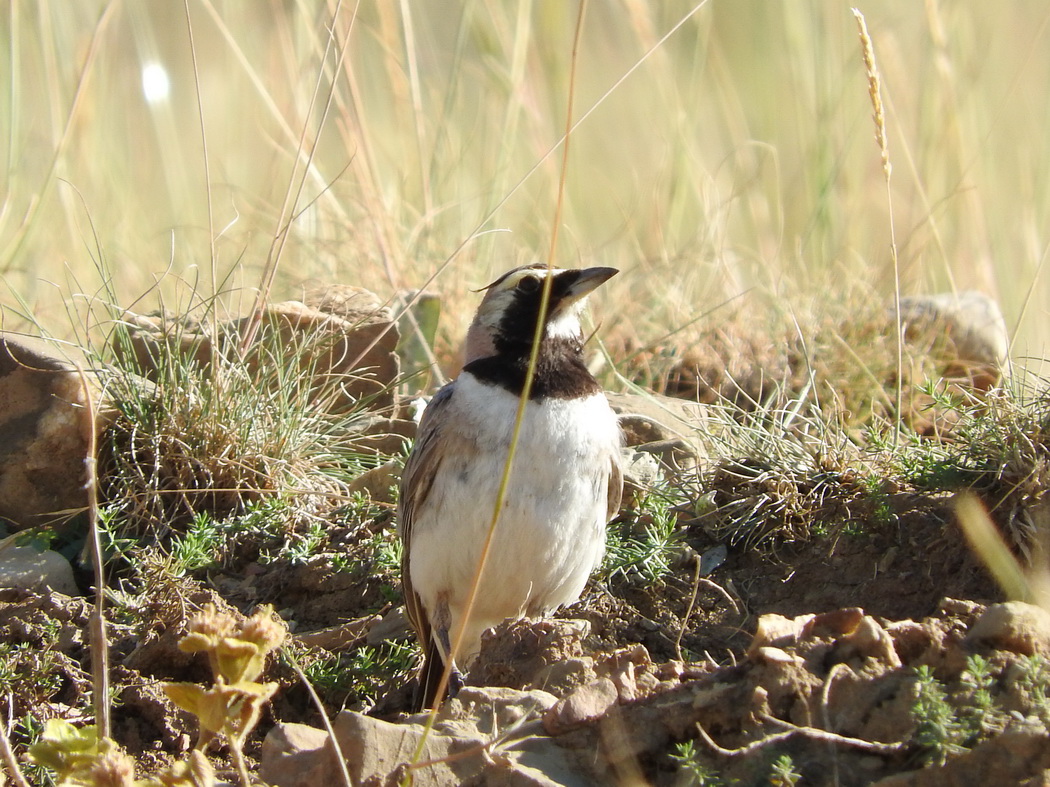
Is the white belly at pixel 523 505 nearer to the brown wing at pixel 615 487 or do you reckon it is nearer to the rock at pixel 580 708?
the brown wing at pixel 615 487

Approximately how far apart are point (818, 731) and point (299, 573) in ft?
9.44

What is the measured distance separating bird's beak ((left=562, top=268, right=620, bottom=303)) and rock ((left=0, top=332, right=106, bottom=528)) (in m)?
2.17

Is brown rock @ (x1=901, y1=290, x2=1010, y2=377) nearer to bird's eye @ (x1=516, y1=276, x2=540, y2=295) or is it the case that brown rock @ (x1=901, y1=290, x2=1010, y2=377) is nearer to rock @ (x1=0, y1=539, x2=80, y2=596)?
bird's eye @ (x1=516, y1=276, x2=540, y2=295)

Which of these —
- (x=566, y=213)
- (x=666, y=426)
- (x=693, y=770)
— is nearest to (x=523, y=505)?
(x=666, y=426)

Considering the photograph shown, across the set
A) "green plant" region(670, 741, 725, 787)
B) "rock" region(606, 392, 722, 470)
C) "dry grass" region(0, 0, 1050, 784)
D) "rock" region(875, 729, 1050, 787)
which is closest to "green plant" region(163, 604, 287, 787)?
"green plant" region(670, 741, 725, 787)

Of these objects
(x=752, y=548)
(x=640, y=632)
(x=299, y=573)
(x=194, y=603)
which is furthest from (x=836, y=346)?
(x=194, y=603)

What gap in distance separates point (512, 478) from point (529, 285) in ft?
2.82

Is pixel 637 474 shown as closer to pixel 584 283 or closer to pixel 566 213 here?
pixel 584 283

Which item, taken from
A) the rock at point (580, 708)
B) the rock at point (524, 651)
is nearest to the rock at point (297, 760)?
the rock at point (580, 708)

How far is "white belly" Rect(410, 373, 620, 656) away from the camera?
4457 millimetres

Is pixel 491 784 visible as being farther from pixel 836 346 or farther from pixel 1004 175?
pixel 1004 175

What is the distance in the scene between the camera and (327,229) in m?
8.05

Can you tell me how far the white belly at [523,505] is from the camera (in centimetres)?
446

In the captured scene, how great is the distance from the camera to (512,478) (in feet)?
14.5
